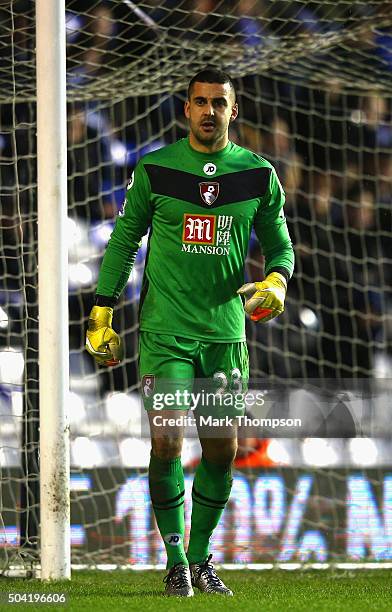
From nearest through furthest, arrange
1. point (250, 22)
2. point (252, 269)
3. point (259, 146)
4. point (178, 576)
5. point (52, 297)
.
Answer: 1. point (178, 576)
2. point (52, 297)
3. point (250, 22)
4. point (259, 146)
5. point (252, 269)

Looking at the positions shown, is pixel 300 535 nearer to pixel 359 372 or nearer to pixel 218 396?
pixel 218 396

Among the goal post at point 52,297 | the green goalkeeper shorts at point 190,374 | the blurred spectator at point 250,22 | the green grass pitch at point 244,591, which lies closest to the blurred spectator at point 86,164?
the blurred spectator at point 250,22

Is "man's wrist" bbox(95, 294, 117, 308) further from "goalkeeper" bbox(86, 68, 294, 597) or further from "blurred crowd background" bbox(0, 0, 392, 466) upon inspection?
"blurred crowd background" bbox(0, 0, 392, 466)

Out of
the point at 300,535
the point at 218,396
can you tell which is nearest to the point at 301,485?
the point at 300,535

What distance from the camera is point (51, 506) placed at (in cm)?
398

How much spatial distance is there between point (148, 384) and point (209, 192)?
625 millimetres

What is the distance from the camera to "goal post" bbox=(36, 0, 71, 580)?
3.98 meters

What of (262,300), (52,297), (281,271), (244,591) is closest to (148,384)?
(262,300)

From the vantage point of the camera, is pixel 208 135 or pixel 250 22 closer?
pixel 208 135

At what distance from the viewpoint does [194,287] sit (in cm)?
354

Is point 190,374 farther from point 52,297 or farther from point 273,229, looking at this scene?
point 52,297

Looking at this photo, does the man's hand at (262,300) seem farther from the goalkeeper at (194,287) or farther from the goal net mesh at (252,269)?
the goal net mesh at (252,269)

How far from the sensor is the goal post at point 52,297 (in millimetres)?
3980

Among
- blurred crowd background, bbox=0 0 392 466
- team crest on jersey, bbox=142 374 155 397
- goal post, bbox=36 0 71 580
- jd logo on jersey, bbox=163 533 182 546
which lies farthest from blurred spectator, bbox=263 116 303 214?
jd logo on jersey, bbox=163 533 182 546
